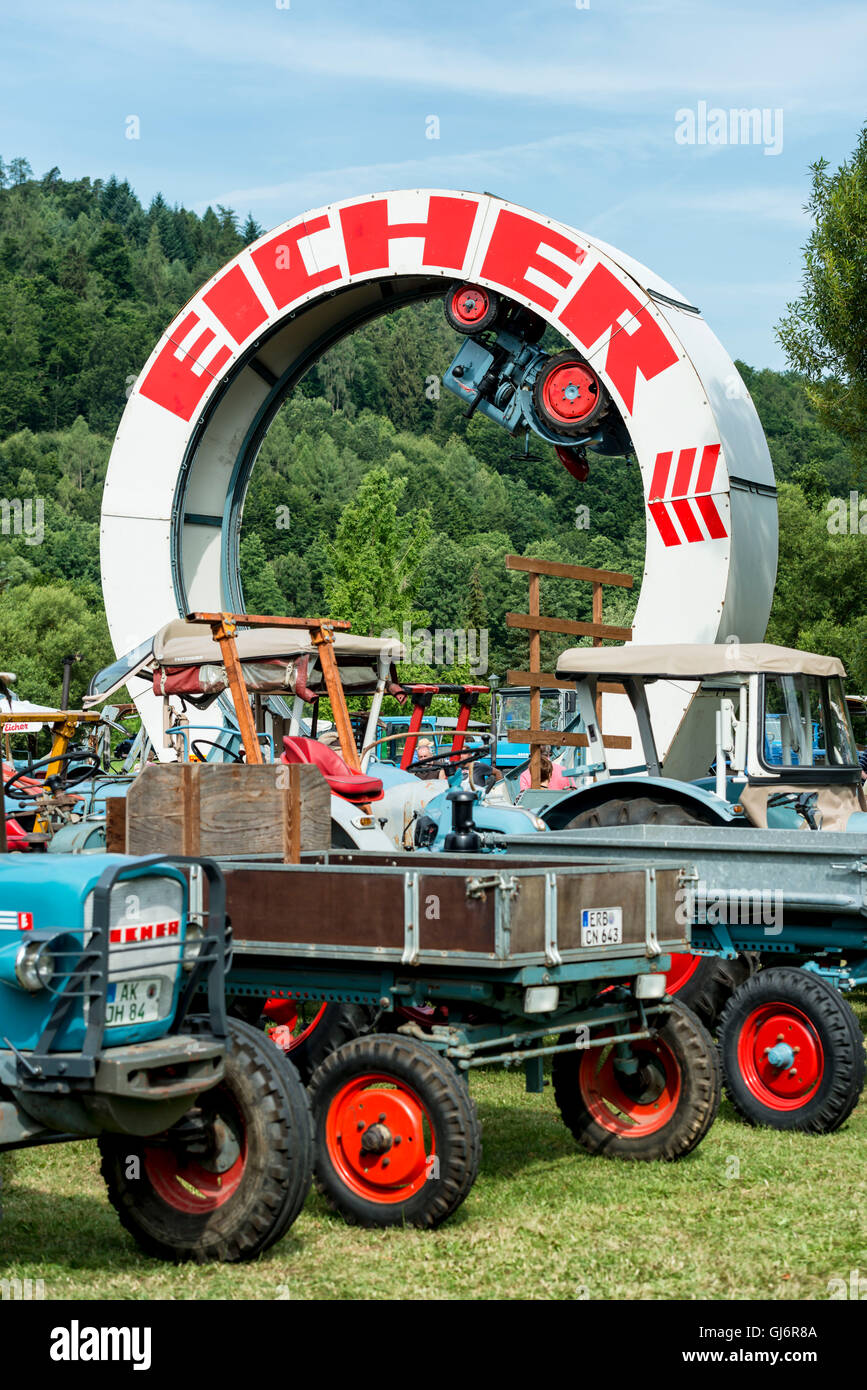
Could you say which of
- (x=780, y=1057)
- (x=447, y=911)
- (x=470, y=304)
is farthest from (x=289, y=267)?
(x=447, y=911)

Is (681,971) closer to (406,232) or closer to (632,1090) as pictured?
(632,1090)

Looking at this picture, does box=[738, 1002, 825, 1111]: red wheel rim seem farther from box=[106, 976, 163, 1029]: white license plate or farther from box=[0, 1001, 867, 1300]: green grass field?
box=[106, 976, 163, 1029]: white license plate

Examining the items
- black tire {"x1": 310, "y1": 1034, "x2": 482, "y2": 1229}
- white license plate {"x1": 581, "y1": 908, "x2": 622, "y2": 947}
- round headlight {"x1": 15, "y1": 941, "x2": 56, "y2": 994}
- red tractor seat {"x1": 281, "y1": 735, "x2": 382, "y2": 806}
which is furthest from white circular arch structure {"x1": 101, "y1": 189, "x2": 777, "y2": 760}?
round headlight {"x1": 15, "y1": 941, "x2": 56, "y2": 994}

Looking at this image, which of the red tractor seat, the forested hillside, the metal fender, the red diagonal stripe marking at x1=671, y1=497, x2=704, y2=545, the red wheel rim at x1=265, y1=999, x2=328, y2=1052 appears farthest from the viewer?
the forested hillside

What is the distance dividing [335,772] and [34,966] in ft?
13.7

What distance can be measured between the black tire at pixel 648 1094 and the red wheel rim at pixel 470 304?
8.13 m

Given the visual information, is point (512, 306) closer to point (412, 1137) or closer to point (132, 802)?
point (132, 802)

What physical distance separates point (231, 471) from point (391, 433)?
319 feet

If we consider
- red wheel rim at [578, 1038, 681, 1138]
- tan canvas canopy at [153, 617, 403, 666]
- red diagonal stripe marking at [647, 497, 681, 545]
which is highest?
red diagonal stripe marking at [647, 497, 681, 545]

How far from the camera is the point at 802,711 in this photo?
381 inches

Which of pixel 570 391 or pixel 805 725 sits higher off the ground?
pixel 570 391

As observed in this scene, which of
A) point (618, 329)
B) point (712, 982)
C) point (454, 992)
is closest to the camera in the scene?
point (454, 992)

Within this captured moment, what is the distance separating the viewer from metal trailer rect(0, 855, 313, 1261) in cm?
470

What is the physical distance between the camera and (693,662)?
9914 mm
